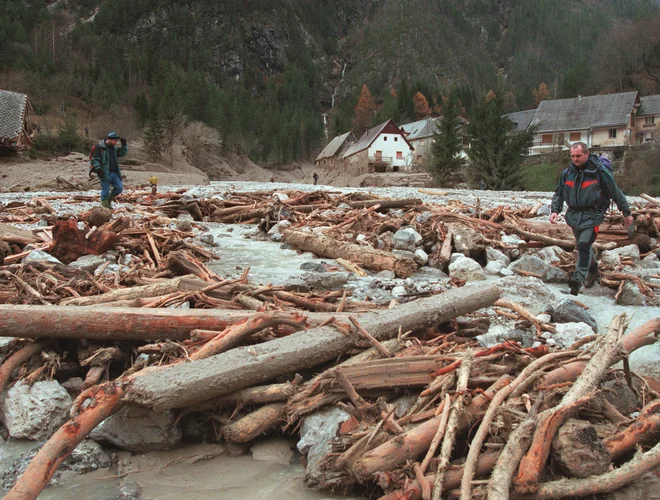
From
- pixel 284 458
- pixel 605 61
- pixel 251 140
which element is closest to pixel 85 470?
pixel 284 458

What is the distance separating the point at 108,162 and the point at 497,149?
25272 mm

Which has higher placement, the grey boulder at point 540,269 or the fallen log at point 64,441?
the grey boulder at point 540,269

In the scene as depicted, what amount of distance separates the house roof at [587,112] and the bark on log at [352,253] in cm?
5569

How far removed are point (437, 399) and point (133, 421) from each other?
73.4 inches

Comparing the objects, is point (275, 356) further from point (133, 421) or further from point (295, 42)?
point (295, 42)

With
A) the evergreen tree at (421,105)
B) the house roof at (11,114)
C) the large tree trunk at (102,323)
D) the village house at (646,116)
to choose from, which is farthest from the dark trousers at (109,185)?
the evergreen tree at (421,105)

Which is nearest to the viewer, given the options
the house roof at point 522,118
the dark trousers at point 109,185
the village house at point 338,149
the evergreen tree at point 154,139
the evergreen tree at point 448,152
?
the dark trousers at point 109,185

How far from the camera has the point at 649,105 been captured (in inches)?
2194

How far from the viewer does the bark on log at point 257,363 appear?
9.02 ft

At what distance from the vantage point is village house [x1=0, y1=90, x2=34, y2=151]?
33.0 meters

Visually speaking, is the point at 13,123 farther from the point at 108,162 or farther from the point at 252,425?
the point at 252,425

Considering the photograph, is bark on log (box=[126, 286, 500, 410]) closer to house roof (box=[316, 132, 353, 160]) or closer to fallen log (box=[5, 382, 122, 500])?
fallen log (box=[5, 382, 122, 500])

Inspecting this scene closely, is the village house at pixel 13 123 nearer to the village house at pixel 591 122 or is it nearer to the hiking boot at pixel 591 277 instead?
the hiking boot at pixel 591 277

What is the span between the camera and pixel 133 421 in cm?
295
